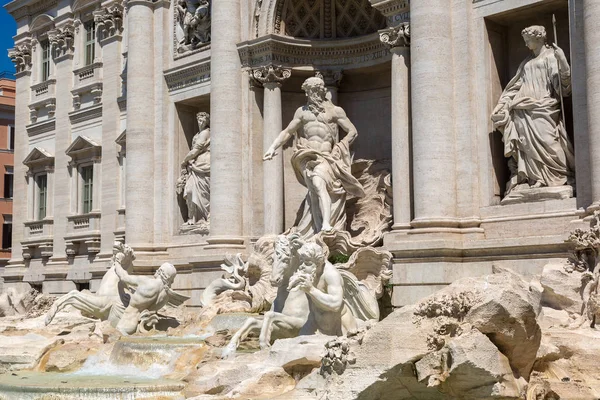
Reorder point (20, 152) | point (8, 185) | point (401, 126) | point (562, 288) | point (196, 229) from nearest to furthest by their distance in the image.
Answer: point (562, 288)
point (401, 126)
point (196, 229)
point (20, 152)
point (8, 185)

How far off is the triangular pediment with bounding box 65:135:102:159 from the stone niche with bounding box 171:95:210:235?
4839 millimetres

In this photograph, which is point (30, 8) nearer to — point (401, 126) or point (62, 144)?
point (62, 144)

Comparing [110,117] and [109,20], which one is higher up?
[109,20]

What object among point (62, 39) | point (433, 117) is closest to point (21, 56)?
point (62, 39)

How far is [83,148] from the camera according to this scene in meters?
27.8

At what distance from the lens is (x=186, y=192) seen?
22.5 metres

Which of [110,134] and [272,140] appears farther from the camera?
[110,134]

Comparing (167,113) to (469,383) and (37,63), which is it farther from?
(469,383)

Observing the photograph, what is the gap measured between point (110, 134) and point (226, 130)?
284 inches

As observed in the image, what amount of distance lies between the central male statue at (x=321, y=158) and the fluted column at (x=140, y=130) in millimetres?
5232

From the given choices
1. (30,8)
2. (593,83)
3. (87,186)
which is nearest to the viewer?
(593,83)

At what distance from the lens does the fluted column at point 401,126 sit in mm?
16859

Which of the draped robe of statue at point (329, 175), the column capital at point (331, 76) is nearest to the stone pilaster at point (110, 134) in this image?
the column capital at point (331, 76)

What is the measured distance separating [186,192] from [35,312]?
6706mm
